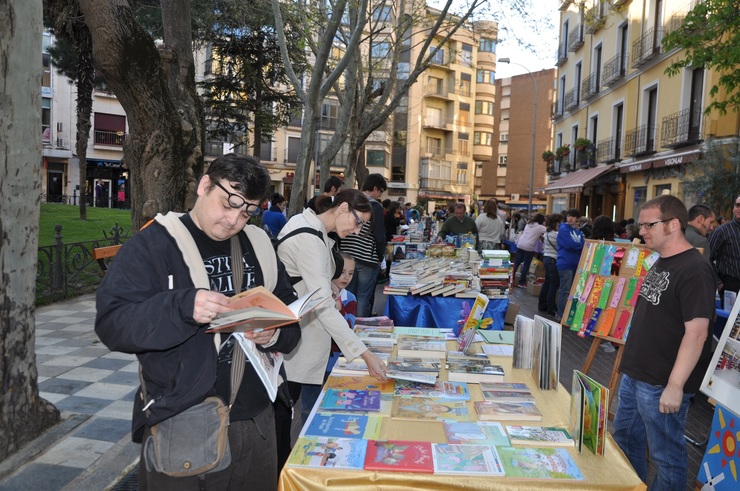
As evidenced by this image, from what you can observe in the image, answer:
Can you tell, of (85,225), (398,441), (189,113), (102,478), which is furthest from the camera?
(85,225)

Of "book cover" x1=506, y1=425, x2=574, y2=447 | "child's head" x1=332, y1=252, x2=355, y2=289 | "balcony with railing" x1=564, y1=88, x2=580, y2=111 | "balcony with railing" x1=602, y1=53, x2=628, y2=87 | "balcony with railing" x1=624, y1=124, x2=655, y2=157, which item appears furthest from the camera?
"balcony with railing" x1=564, y1=88, x2=580, y2=111

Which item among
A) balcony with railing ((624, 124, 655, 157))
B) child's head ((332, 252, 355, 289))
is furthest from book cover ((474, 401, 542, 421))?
balcony with railing ((624, 124, 655, 157))

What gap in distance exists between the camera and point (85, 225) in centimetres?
1778

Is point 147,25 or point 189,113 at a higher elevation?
point 147,25

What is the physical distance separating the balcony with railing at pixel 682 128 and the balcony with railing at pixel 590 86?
6.98 metres

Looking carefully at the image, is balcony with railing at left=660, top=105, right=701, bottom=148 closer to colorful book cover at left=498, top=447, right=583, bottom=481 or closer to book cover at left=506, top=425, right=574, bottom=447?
book cover at left=506, top=425, right=574, bottom=447

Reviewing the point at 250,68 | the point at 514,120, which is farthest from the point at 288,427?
the point at 514,120

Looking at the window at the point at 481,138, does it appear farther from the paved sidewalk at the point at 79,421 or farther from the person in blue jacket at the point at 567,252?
the paved sidewalk at the point at 79,421

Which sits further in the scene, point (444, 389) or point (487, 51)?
point (487, 51)

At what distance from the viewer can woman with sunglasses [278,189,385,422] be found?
9.36ft

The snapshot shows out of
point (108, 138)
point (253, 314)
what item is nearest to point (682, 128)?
point (253, 314)

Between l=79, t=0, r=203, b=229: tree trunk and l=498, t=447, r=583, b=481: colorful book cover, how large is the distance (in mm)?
4307

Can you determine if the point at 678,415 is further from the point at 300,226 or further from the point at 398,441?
the point at 300,226

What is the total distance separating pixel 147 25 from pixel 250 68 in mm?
5303
